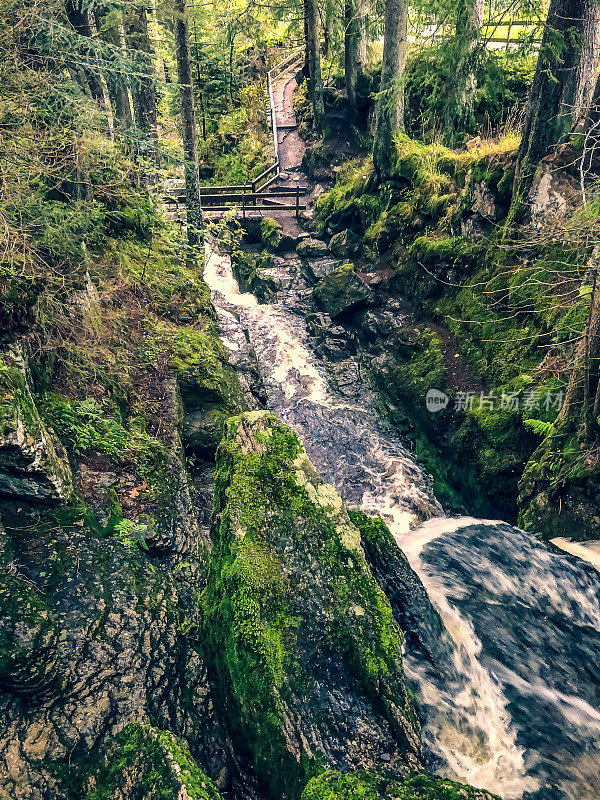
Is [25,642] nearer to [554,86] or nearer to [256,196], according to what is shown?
[554,86]

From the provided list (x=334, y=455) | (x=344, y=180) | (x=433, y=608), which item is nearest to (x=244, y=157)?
(x=344, y=180)

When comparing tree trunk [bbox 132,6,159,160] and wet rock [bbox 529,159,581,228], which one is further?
tree trunk [bbox 132,6,159,160]

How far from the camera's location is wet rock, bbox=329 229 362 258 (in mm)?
15945

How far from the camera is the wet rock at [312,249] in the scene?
1703 cm

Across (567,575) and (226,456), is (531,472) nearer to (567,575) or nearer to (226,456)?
(567,575)

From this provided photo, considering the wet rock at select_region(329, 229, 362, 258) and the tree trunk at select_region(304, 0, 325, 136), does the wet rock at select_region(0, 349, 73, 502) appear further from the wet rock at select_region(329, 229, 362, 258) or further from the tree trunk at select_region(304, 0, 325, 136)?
the tree trunk at select_region(304, 0, 325, 136)

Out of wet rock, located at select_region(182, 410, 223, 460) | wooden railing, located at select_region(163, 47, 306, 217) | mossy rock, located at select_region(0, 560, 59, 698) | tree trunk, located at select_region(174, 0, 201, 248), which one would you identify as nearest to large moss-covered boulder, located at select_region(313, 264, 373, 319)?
tree trunk, located at select_region(174, 0, 201, 248)

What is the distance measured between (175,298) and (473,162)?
794cm

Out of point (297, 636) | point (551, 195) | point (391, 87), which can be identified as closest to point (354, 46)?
point (391, 87)

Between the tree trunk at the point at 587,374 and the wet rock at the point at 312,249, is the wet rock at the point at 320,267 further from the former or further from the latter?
the tree trunk at the point at 587,374

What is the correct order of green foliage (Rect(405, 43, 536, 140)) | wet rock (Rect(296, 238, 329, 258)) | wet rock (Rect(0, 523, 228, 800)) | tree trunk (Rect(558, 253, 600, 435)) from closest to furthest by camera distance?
wet rock (Rect(0, 523, 228, 800)) < tree trunk (Rect(558, 253, 600, 435)) < green foliage (Rect(405, 43, 536, 140)) < wet rock (Rect(296, 238, 329, 258))

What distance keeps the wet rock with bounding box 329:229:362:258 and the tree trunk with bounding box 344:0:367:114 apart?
6.40 meters

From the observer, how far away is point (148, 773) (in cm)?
398

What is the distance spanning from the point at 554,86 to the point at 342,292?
262 inches
